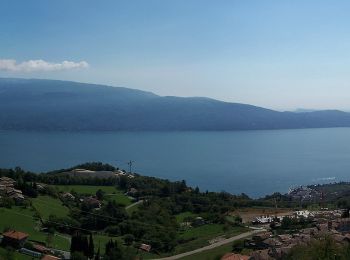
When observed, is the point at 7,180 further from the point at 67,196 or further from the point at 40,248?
the point at 40,248

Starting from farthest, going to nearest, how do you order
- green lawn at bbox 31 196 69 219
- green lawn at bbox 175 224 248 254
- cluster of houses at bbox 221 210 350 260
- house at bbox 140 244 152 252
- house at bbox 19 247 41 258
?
green lawn at bbox 31 196 69 219, green lawn at bbox 175 224 248 254, house at bbox 140 244 152 252, house at bbox 19 247 41 258, cluster of houses at bbox 221 210 350 260

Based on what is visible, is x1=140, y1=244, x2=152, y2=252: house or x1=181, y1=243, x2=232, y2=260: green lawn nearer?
x1=181, y1=243, x2=232, y2=260: green lawn

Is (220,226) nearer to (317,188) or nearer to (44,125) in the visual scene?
(317,188)

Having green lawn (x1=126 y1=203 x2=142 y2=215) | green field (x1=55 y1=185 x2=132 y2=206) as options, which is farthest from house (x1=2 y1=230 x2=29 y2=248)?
green field (x1=55 y1=185 x2=132 y2=206)

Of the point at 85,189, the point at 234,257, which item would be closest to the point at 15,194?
the point at 85,189

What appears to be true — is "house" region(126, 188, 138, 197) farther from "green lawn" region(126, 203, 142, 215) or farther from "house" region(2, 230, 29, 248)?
"house" region(2, 230, 29, 248)

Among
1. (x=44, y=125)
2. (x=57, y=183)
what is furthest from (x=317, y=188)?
(x=44, y=125)

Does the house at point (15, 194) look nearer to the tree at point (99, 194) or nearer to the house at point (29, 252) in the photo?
the tree at point (99, 194)
